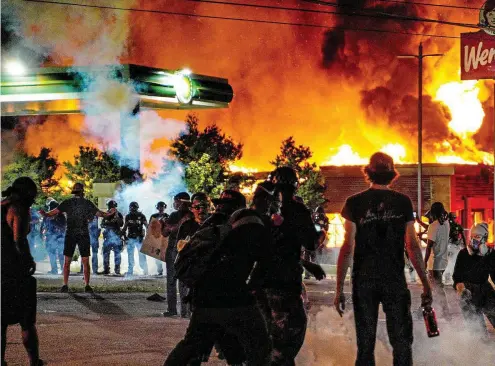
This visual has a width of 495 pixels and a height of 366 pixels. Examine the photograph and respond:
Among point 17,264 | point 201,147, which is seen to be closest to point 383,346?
point 17,264

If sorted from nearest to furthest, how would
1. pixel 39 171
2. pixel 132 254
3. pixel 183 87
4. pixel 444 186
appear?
pixel 132 254 → pixel 183 87 → pixel 444 186 → pixel 39 171

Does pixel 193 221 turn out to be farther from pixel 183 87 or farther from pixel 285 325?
pixel 183 87

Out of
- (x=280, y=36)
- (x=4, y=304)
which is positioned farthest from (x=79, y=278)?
(x=280, y=36)

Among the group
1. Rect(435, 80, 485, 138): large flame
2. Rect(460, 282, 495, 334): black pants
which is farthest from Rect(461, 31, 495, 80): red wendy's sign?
Rect(435, 80, 485, 138): large flame

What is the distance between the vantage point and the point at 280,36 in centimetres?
5081

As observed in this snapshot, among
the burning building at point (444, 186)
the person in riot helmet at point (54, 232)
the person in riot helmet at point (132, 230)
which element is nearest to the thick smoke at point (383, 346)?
the person in riot helmet at point (132, 230)

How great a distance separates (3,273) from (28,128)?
43.8 m

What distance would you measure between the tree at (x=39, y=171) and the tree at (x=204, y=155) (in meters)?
9.35

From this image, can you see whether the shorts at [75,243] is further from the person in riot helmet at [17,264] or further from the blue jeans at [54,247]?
the person in riot helmet at [17,264]

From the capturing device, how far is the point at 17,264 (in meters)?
6.97

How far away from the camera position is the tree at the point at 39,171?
133ft

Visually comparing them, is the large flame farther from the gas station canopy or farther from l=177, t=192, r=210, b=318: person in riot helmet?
l=177, t=192, r=210, b=318: person in riot helmet

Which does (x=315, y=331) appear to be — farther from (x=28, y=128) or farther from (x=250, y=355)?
(x=28, y=128)

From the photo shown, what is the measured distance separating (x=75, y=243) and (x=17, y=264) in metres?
7.60
